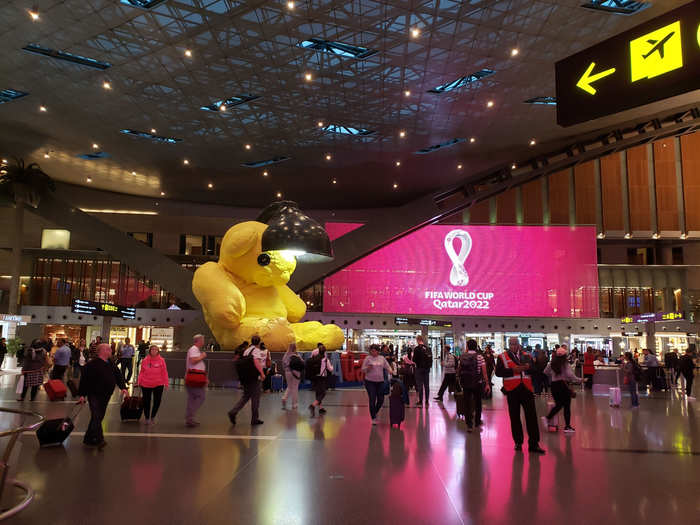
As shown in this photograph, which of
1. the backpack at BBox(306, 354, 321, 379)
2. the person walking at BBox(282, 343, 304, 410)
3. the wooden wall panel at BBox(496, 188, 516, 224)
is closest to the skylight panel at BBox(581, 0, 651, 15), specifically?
the backpack at BBox(306, 354, 321, 379)

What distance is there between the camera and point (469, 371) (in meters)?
8.57

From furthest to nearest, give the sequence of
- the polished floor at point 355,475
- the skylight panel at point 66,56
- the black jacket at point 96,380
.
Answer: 1. the skylight panel at point 66,56
2. the black jacket at point 96,380
3. the polished floor at point 355,475

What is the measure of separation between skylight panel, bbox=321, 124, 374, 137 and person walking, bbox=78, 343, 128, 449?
14.0m

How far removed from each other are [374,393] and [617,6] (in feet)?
33.6

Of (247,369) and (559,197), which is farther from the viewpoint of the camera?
(559,197)

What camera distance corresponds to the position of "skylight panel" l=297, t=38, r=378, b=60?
45.9ft

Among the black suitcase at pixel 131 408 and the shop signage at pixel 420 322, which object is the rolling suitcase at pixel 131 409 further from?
the shop signage at pixel 420 322

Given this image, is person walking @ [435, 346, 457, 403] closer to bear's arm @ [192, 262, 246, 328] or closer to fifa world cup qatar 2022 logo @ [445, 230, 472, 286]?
bear's arm @ [192, 262, 246, 328]

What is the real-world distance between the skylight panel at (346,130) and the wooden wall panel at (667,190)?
2505 centimetres

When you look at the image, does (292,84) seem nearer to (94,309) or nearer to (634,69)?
(94,309)

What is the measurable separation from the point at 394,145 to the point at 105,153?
39.0 ft

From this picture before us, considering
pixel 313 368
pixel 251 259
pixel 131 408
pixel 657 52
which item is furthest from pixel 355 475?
pixel 251 259

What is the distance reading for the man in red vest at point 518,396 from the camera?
6.67 meters

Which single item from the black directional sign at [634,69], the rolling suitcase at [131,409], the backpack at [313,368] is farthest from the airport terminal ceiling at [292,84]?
the black directional sign at [634,69]
